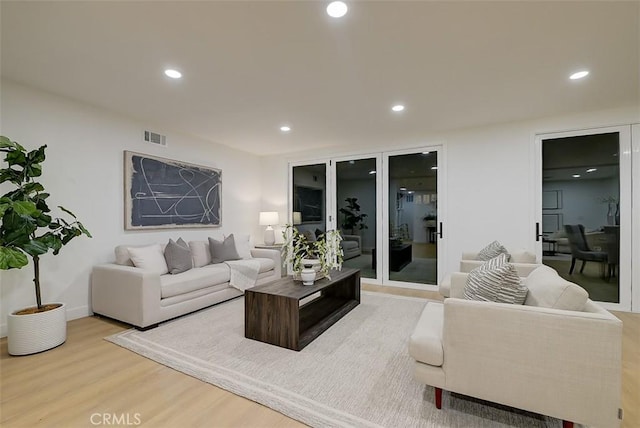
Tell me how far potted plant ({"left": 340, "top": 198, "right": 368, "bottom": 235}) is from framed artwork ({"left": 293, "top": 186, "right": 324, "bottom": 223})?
48 cm

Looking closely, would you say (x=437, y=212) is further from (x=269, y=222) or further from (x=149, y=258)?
(x=149, y=258)

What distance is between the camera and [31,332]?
2.41 m

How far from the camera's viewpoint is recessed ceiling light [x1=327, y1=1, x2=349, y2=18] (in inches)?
70.0

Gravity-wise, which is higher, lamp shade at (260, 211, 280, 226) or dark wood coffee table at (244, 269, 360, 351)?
lamp shade at (260, 211, 280, 226)

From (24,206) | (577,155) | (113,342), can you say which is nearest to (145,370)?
(113,342)

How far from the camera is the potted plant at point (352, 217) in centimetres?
518

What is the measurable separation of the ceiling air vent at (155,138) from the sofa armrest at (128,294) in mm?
1821

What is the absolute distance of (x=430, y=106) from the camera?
3.41 metres

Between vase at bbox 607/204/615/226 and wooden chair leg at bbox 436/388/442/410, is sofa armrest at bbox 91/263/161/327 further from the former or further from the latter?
vase at bbox 607/204/615/226

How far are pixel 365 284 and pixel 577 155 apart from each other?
3.50 meters

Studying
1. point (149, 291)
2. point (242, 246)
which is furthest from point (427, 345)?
point (242, 246)

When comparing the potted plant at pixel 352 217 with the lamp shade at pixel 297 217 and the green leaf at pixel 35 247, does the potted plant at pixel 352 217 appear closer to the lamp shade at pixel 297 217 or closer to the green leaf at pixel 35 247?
the lamp shade at pixel 297 217

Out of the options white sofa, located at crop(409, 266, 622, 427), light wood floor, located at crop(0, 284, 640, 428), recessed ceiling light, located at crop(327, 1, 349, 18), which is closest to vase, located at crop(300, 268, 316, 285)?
light wood floor, located at crop(0, 284, 640, 428)

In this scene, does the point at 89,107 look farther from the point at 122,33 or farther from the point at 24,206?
the point at 122,33
